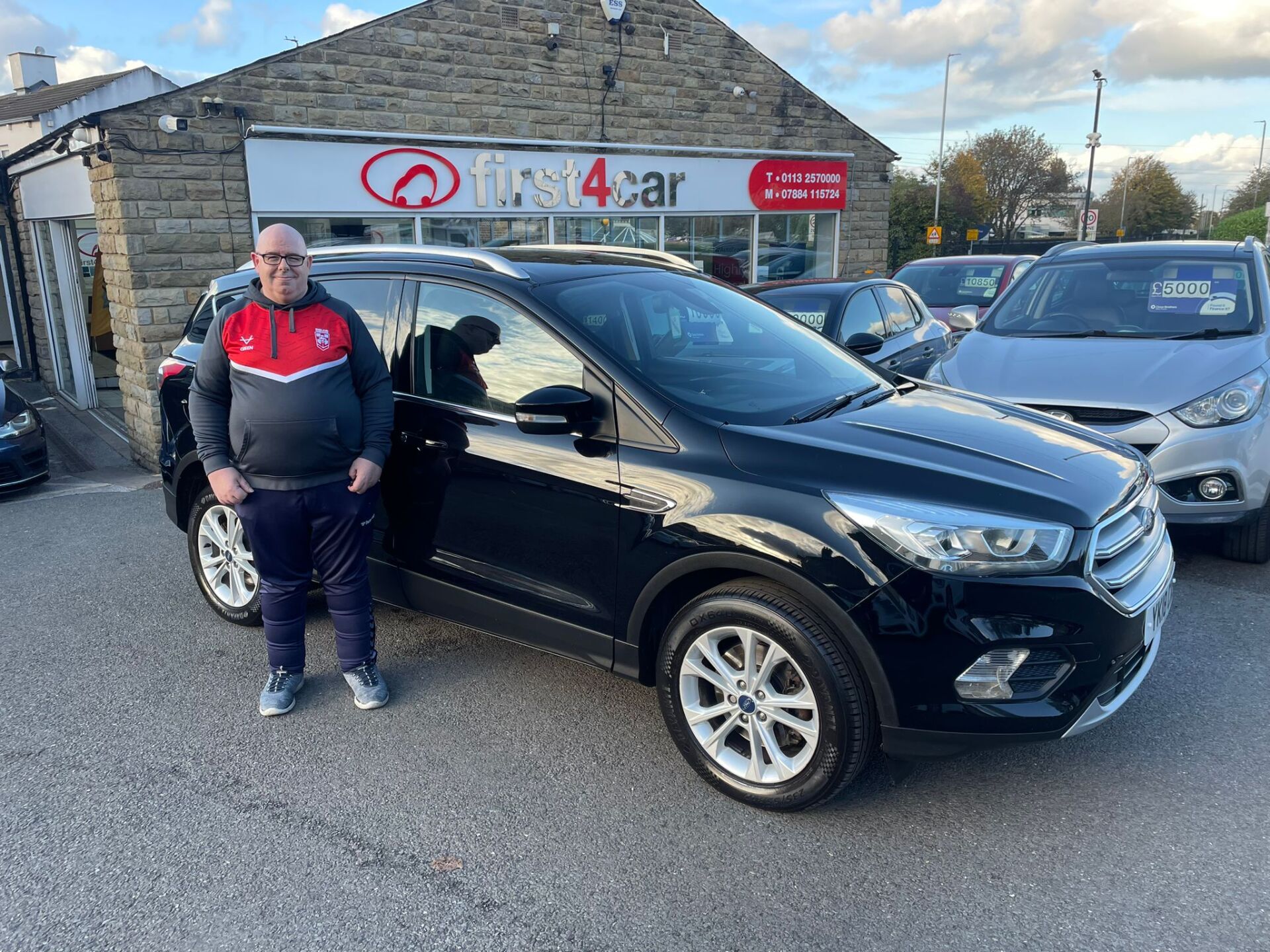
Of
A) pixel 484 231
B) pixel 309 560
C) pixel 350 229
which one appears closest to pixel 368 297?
pixel 309 560

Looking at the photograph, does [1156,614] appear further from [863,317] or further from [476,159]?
[476,159]

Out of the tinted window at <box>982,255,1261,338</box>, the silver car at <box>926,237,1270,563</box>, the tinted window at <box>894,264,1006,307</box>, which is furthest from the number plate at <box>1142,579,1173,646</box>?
the tinted window at <box>894,264,1006,307</box>

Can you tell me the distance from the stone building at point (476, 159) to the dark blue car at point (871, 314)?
4.50 meters

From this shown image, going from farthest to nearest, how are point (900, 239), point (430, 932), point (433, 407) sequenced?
point (900, 239), point (433, 407), point (430, 932)

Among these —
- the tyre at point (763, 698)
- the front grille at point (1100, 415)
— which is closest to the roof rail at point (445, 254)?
the tyre at point (763, 698)

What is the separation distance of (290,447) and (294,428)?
0.07 metres

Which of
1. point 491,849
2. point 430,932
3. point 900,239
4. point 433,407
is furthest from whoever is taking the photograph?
point 900,239

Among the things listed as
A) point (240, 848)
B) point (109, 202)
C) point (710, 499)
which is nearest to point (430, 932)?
point (240, 848)

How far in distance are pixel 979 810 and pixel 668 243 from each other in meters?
11.0

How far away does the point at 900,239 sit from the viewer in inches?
1599

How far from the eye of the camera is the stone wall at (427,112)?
8852mm

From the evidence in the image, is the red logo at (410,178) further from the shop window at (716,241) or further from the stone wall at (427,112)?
the shop window at (716,241)

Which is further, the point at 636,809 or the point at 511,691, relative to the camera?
the point at 511,691

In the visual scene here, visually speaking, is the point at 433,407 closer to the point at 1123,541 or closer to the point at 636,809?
the point at 636,809
